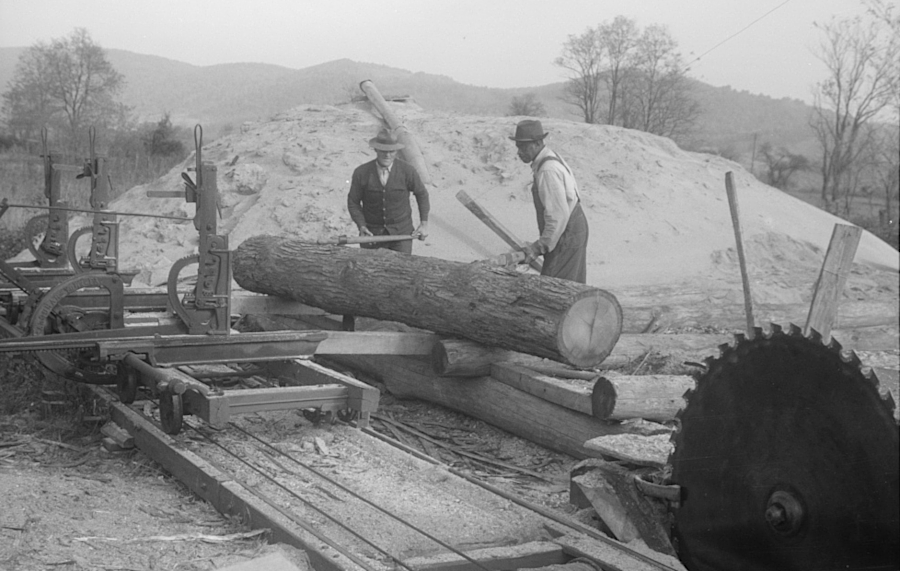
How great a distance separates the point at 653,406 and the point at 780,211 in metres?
12.4

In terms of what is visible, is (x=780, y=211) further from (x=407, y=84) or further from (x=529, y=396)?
(x=407, y=84)

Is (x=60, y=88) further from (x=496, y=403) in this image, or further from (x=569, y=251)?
(x=496, y=403)

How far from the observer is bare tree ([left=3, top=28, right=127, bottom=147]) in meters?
21.0

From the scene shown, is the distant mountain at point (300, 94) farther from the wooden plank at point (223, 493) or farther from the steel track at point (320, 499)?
the wooden plank at point (223, 493)

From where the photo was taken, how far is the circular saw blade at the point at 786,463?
2.62 meters

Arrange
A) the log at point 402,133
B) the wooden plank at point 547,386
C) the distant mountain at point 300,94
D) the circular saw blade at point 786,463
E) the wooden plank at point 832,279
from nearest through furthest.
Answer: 1. the circular saw blade at point 786,463
2. the wooden plank at point 832,279
3. the wooden plank at point 547,386
4. the log at point 402,133
5. the distant mountain at point 300,94

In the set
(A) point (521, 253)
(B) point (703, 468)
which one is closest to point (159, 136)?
(A) point (521, 253)

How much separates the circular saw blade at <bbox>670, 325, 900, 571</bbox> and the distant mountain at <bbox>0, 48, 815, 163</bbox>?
20.5m

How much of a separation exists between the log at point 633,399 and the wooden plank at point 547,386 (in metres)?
0.13

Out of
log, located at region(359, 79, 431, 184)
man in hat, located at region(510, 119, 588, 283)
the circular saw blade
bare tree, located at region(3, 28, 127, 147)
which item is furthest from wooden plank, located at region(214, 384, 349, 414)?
bare tree, located at region(3, 28, 127, 147)

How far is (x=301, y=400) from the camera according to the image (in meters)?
5.49

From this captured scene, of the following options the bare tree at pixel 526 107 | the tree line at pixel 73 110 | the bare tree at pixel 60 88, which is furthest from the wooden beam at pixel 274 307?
the bare tree at pixel 526 107

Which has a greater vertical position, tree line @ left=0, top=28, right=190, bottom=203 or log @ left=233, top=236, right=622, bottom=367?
tree line @ left=0, top=28, right=190, bottom=203

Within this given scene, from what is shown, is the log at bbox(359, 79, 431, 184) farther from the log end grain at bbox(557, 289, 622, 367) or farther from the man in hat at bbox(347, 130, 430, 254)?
the log end grain at bbox(557, 289, 622, 367)
